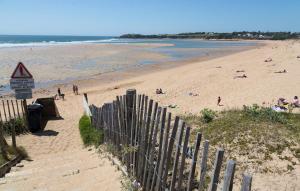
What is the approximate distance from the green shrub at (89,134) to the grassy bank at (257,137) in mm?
2355

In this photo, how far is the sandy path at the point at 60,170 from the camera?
6.31m

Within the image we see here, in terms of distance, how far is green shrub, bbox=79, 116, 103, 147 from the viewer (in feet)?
30.2

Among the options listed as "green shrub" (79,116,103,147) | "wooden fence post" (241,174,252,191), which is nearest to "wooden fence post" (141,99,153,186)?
"wooden fence post" (241,174,252,191)

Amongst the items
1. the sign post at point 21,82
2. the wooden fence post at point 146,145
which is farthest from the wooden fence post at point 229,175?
the sign post at point 21,82

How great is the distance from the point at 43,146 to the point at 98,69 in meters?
28.6

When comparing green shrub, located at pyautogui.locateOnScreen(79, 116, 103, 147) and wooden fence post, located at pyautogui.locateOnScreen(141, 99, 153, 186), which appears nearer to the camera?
wooden fence post, located at pyautogui.locateOnScreen(141, 99, 153, 186)

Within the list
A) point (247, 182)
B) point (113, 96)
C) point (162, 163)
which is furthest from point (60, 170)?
point (113, 96)

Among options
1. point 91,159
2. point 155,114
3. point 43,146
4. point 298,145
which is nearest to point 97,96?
point 43,146

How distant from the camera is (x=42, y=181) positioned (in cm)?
668

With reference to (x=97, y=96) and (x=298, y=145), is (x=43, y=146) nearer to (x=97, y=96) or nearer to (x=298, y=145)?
(x=298, y=145)

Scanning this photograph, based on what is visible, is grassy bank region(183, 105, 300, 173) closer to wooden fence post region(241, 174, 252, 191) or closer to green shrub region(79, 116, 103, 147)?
green shrub region(79, 116, 103, 147)

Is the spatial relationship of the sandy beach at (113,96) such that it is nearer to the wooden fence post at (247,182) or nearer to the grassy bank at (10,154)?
the grassy bank at (10,154)

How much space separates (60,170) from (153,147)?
2.84 metres

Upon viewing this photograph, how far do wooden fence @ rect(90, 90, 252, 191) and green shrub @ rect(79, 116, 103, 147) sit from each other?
4.84ft
